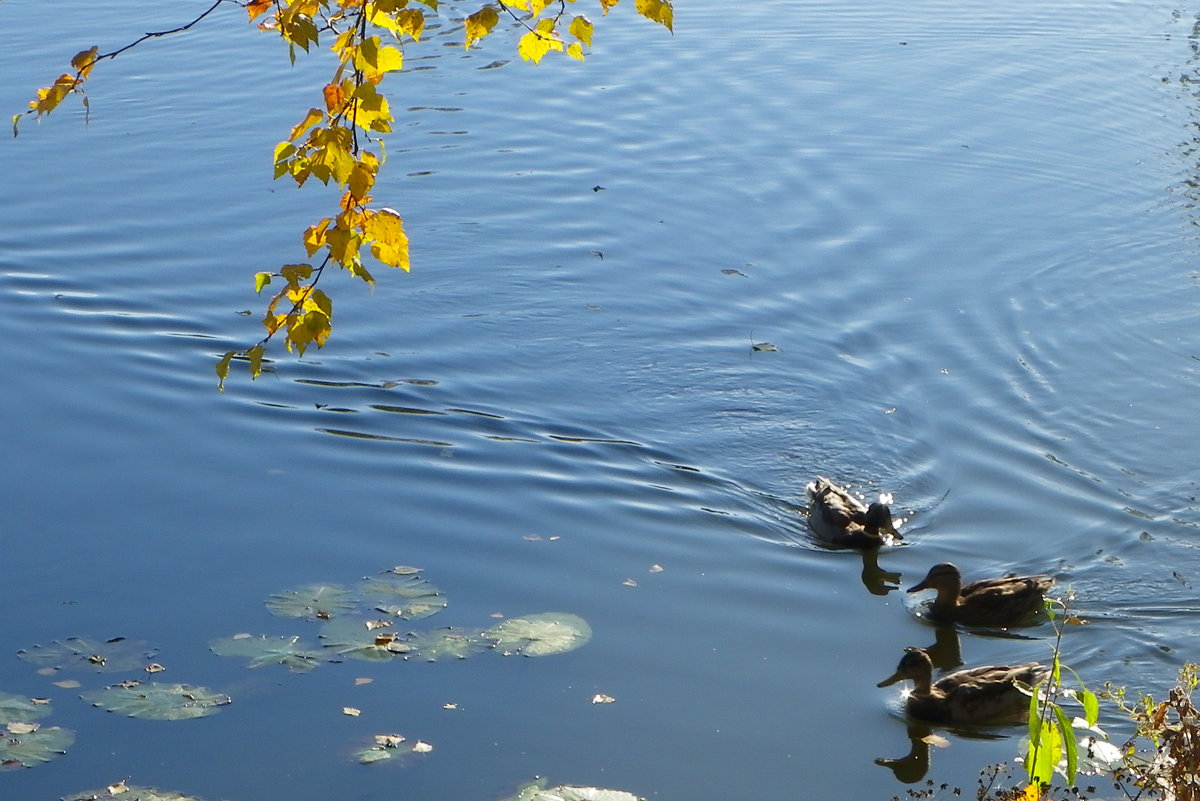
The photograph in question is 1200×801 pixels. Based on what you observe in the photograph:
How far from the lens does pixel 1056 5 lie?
2327cm

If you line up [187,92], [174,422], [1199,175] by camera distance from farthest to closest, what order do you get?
[187,92] → [1199,175] → [174,422]

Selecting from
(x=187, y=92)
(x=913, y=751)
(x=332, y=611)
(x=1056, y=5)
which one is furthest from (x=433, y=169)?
(x=1056, y=5)

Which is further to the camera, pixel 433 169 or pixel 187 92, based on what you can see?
pixel 187 92

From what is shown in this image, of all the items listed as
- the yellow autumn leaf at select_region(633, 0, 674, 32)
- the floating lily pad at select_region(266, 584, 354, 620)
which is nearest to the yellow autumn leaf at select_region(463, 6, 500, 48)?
the yellow autumn leaf at select_region(633, 0, 674, 32)

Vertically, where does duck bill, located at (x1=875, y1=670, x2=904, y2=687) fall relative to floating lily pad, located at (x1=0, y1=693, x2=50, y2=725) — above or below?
below

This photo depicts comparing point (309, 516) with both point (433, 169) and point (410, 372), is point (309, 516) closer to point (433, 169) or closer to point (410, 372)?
point (410, 372)

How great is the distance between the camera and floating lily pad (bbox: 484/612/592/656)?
8.39m

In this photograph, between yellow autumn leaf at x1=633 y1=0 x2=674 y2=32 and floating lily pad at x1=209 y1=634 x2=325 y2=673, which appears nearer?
yellow autumn leaf at x1=633 y1=0 x2=674 y2=32

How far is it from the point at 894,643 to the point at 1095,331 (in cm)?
507

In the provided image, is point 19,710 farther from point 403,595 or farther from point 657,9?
point 657,9

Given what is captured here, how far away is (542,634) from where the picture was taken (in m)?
8.52

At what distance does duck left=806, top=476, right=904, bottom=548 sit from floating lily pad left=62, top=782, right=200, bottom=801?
14.5 feet

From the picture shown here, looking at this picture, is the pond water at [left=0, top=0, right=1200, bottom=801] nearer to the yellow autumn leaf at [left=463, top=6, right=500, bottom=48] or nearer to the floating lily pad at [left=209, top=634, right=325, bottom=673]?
the floating lily pad at [left=209, top=634, right=325, bottom=673]

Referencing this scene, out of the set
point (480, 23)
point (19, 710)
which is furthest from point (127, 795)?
point (480, 23)
